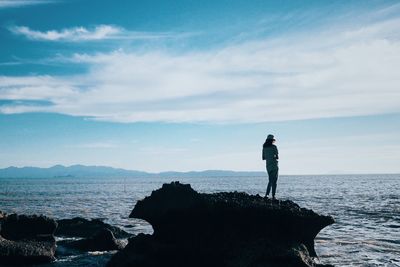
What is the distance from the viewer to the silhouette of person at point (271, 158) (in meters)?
18.1

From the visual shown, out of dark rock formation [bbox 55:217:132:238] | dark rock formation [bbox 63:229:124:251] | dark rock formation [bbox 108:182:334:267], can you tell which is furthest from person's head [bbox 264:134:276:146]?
dark rock formation [bbox 55:217:132:238]

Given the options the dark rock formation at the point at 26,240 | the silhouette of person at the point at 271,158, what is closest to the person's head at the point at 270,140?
the silhouette of person at the point at 271,158

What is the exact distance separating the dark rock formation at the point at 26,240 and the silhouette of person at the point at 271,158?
31.9 ft

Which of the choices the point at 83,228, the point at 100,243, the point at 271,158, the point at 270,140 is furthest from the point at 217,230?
the point at 83,228

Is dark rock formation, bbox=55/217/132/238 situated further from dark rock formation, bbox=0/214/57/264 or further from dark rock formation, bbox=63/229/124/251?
dark rock formation, bbox=0/214/57/264

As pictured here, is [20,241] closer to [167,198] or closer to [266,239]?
[167,198]

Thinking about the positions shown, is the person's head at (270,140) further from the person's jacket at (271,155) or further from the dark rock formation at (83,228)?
the dark rock formation at (83,228)

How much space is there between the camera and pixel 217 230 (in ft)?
44.2

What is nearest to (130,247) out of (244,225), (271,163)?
(244,225)

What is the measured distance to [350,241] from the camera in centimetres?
2025

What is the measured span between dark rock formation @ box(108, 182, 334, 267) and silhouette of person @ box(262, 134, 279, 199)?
403 cm

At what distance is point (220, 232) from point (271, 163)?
18.7 feet

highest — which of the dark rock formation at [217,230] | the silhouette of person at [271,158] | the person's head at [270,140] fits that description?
the person's head at [270,140]

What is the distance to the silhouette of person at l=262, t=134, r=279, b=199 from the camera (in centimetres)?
1811
